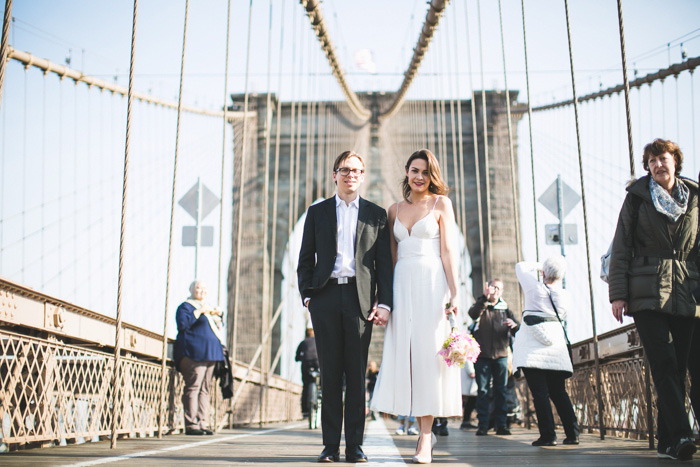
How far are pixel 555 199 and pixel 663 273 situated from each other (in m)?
5.90

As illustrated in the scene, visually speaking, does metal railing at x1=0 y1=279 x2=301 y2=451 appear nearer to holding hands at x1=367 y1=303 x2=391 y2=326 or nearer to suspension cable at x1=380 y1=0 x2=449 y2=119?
holding hands at x1=367 y1=303 x2=391 y2=326

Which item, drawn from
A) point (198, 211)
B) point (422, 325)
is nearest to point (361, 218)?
point (422, 325)

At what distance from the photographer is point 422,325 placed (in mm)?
3898

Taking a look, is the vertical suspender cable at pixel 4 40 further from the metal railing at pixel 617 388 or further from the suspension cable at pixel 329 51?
the suspension cable at pixel 329 51

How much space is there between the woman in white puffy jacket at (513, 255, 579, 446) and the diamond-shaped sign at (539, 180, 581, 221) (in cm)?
403

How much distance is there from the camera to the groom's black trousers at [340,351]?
3.78 m

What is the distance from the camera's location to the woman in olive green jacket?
3500mm

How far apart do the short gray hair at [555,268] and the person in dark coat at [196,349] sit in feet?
9.29

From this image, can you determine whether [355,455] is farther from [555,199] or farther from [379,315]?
[555,199]

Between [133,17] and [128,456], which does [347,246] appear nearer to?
[128,456]

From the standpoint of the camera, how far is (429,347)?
3.88 metres

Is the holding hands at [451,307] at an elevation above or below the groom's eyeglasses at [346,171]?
below

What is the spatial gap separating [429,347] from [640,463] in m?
0.99

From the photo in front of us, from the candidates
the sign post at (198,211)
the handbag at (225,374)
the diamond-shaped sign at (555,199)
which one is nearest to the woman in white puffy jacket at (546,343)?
the handbag at (225,374)
